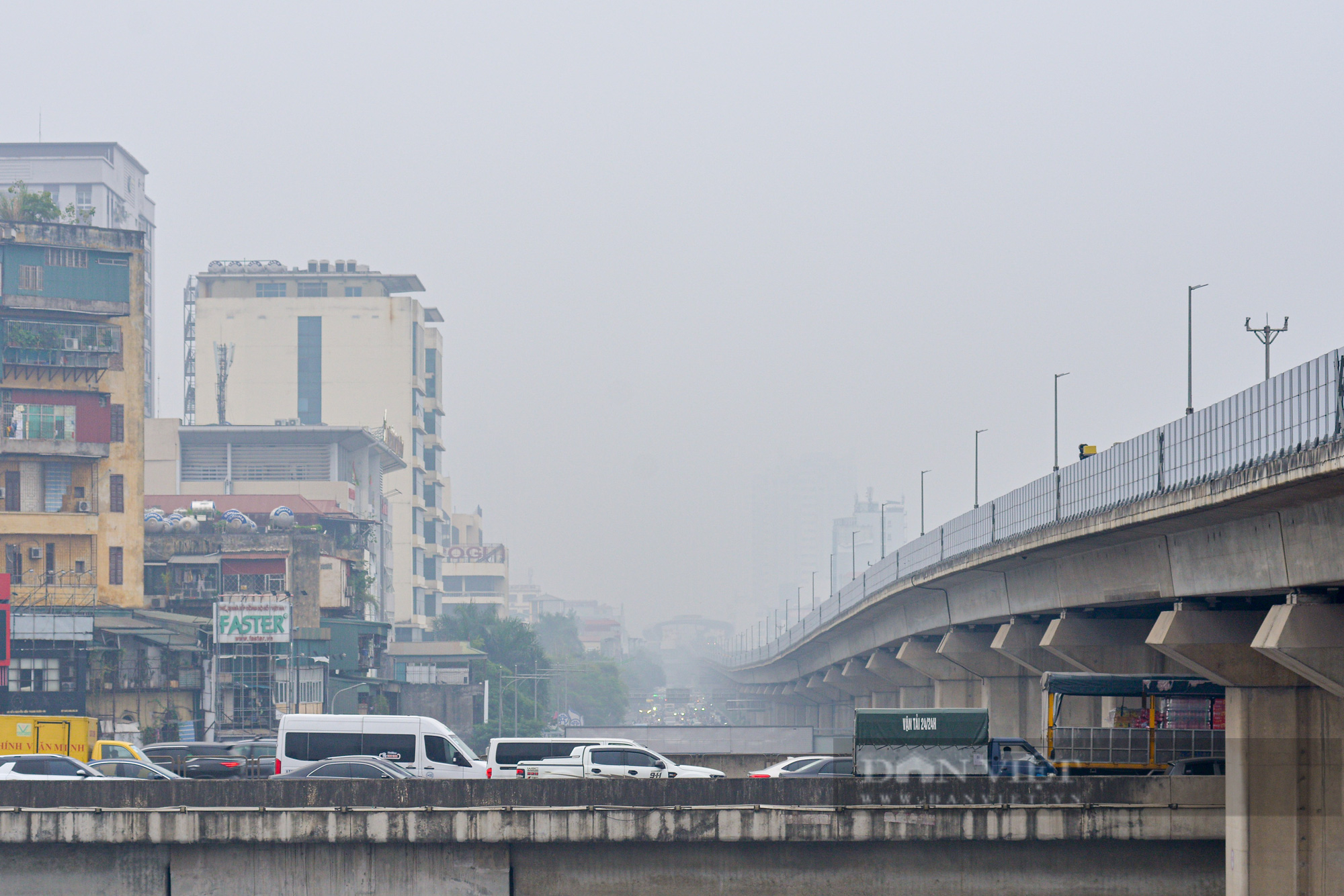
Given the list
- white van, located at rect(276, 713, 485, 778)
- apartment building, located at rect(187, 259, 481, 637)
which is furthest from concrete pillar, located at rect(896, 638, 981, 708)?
apartment building, located at rect(187, 259, 481, 637)

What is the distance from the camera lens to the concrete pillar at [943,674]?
212 feet

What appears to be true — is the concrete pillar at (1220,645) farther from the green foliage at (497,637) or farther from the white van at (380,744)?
the green foliage at (497,637)

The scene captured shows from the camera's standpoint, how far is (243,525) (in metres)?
114

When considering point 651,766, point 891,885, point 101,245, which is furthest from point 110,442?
point 891,885

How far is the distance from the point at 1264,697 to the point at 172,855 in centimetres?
2256

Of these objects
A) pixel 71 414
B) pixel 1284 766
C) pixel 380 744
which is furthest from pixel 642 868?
pixel 71 414

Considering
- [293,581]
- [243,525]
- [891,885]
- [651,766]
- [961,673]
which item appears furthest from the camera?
[243,525]

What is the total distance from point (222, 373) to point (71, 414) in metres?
85.2

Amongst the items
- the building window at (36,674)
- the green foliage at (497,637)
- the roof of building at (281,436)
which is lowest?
the green foliage at (497,637)

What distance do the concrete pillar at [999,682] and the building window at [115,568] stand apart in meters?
55.9

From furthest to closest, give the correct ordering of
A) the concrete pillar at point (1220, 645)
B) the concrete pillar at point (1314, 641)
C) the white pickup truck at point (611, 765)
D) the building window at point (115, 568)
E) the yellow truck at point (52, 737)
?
the building window at point (115, 568), the yellow truck at point (52, 737), the white pickup truck at point (611, 765), the concrete pillar at point (1220, 645), the concrete pillar at point (1314, 641)

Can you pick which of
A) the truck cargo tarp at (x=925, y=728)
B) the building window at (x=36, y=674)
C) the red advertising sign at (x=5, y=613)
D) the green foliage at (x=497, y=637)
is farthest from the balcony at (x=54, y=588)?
the green foliage at (x=497, y=637)

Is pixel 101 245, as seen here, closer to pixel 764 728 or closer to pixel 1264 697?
pixel 764 728

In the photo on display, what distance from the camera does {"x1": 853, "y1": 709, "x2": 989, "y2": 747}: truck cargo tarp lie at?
3541 cm
